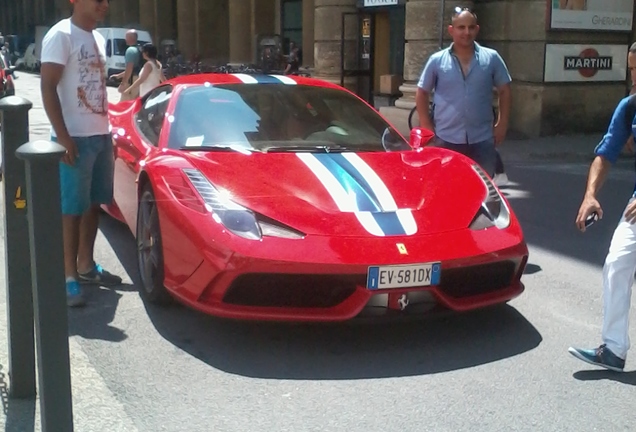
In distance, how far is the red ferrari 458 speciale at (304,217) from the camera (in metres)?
4.18

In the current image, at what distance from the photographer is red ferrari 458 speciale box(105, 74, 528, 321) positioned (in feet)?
13.7

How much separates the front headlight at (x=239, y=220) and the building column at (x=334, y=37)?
15085 millimetres

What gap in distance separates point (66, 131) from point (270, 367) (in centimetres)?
186

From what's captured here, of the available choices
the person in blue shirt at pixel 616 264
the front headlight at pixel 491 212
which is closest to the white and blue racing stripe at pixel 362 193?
the front headlight at pixel 491 212

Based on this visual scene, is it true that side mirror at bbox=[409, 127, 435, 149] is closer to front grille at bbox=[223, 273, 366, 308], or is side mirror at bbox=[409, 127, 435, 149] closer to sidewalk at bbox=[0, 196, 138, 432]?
front grille at bbox=[223, 273, 366, 308]

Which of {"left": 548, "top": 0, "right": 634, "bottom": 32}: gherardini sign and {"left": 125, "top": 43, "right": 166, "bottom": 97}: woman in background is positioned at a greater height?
{"left": 548, "top": 0, "right": 634, "bottom": 32}: gherardini sign

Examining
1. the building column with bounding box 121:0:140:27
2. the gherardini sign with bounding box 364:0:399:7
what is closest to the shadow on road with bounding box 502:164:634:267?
the gherardini sign with bounding box 364:0:399:7

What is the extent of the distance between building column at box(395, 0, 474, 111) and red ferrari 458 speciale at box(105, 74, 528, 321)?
10072 millimetres

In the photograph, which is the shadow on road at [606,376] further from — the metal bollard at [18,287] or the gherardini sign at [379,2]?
the gherardini sign at [379,2]

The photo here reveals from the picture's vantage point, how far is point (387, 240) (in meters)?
4.25

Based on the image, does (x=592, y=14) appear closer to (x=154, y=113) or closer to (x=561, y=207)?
(x=561, y=207)

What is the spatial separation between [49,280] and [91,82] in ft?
8.60

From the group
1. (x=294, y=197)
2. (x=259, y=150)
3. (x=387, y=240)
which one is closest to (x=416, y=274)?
(x=387, y=240)

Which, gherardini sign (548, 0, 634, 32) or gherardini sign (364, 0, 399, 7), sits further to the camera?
gherardini sign (364, 0, 399, 7)
